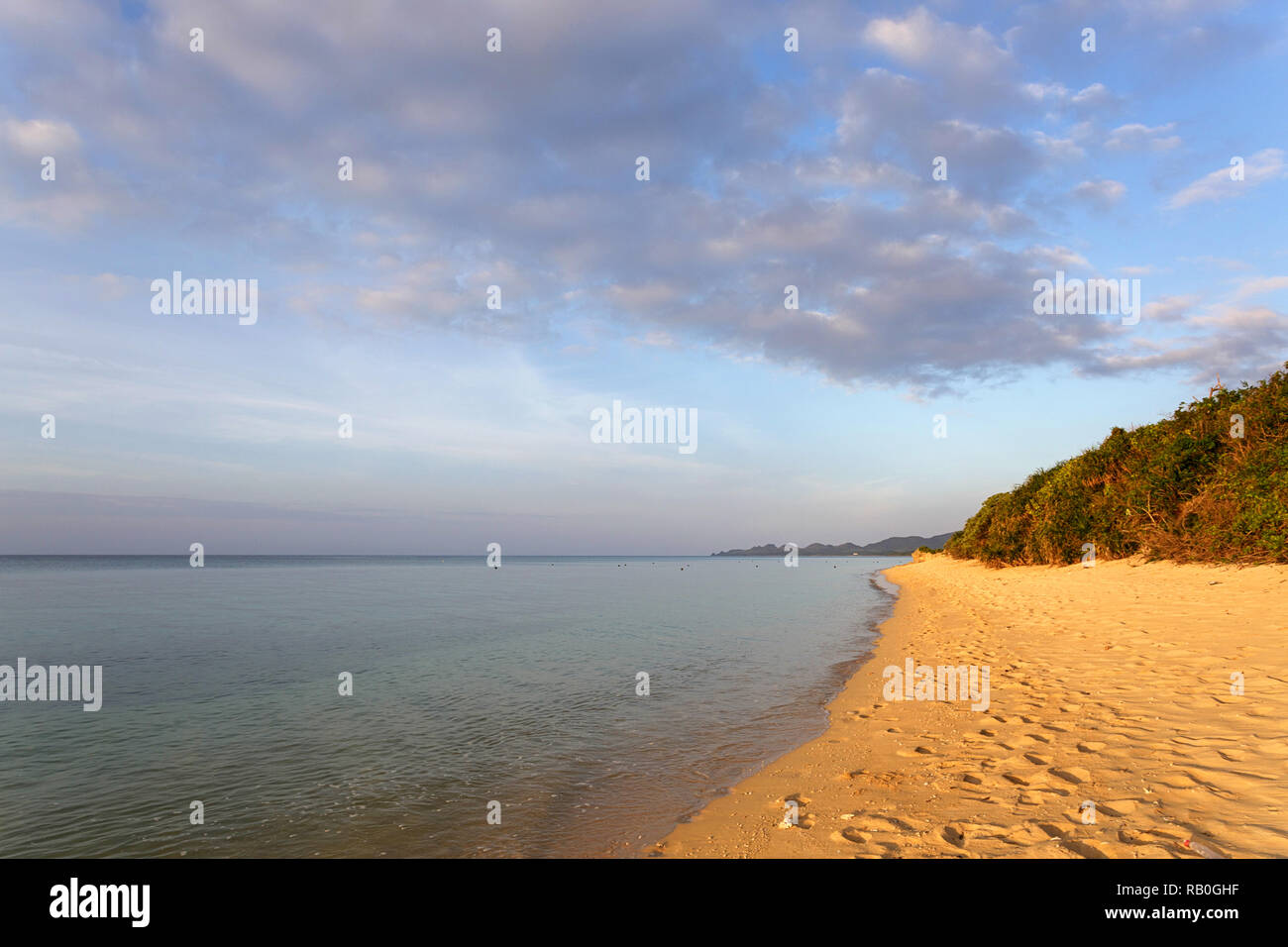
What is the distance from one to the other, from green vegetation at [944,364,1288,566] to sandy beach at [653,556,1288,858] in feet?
25.6

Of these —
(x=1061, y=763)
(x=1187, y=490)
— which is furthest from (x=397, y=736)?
(x=1187, y=490)

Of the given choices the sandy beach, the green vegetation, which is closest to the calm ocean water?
the sandy beach

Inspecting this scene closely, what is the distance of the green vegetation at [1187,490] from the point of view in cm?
2205

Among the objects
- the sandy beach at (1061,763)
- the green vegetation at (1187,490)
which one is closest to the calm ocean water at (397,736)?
the sandy beach at (1061,763)

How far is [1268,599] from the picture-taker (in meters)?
16.5

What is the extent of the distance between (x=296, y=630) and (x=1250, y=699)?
32474 millimetres

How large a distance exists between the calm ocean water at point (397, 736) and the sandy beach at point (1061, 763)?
1307 millimetres

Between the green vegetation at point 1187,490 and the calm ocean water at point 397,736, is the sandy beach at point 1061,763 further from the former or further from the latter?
the green vegetation at point 1187,490

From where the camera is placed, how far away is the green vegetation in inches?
868
